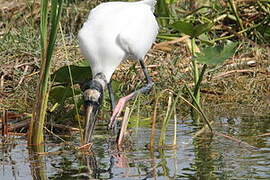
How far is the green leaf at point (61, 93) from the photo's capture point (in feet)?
18.1

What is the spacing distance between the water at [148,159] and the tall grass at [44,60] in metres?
0.16

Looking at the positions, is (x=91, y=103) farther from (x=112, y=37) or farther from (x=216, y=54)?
(x=216, y=54)

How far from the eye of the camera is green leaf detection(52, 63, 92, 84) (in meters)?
5.60

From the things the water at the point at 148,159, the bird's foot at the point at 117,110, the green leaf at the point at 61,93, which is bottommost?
the water at the point at 148,159

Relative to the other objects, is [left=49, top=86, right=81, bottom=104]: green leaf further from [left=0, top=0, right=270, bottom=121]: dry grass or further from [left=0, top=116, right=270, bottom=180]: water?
[left=0, top=0, right=270, bottom=121]: dry grass

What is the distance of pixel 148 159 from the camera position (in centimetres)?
457

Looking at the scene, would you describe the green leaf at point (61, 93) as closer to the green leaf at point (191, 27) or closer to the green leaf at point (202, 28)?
the green leaf at point (191, 27)

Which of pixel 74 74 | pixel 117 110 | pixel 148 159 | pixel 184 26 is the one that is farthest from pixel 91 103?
pixel 184 26

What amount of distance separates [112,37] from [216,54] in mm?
770

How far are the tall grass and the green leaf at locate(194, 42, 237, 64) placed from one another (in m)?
1.15

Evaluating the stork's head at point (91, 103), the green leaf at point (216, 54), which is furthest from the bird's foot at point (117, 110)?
the green leaf at point (216, 54)

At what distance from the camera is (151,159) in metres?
4.57

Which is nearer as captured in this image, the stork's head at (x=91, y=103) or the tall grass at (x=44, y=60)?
the tall grass at (x=44, y=60)

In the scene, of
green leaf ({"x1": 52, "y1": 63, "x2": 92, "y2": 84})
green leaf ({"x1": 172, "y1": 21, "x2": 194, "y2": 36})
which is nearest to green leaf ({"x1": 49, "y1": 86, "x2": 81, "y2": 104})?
green leaf ({"x1": 52, "y1": 63, "x2": 92, "y2": 84})
